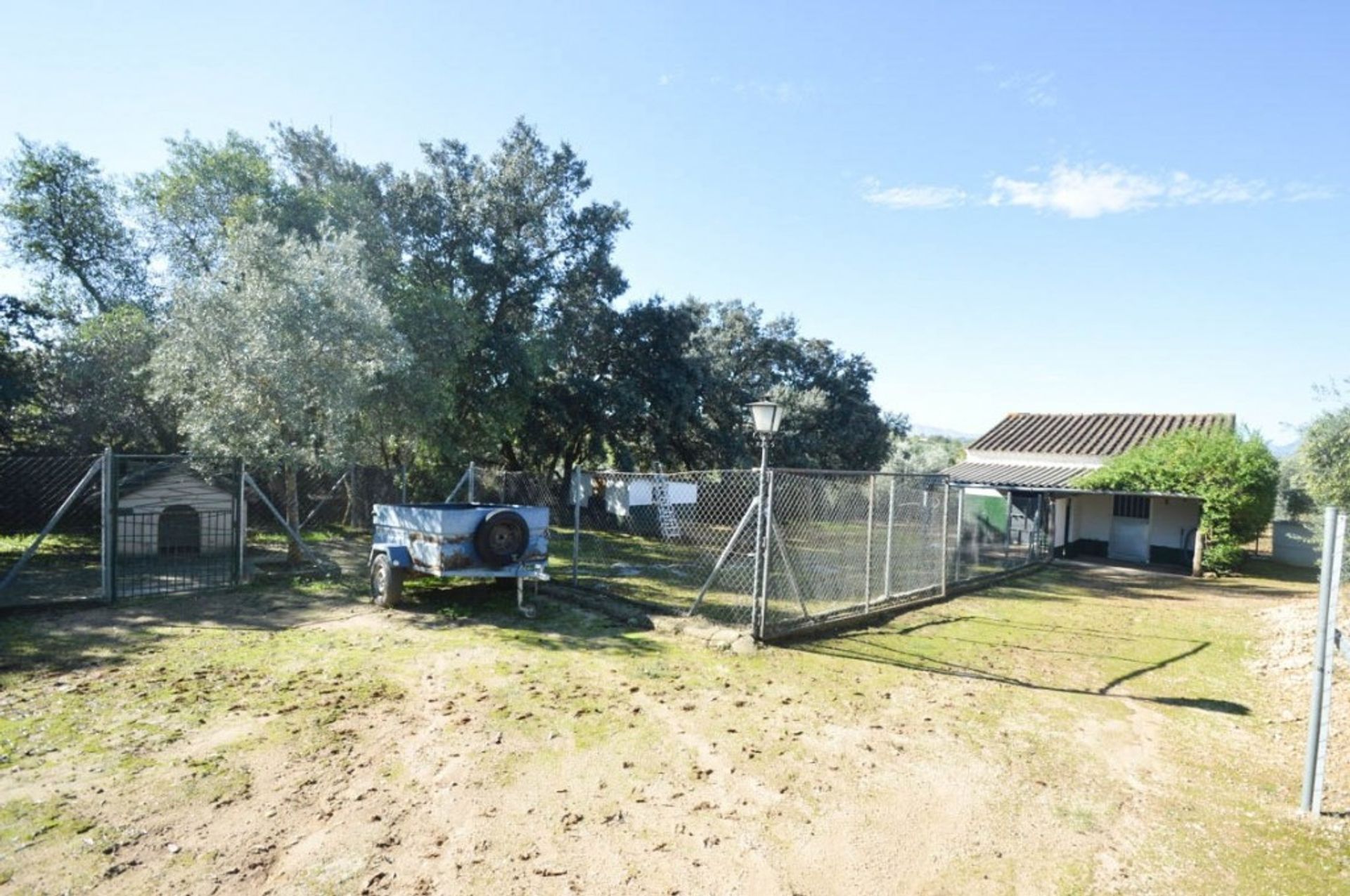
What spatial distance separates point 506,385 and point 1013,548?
48.5ft

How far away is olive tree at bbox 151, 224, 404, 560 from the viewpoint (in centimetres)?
1082

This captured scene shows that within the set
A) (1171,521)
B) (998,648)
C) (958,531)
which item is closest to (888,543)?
(998,648)

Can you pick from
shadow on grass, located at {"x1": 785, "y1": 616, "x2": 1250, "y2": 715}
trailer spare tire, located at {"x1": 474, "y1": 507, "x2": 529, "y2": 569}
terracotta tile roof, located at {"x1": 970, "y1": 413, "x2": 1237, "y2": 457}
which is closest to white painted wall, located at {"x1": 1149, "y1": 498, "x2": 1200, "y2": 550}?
terracotta tile roof, located at {"x1": 970, "y1": 413, "x2": 1237, "y2": 457}

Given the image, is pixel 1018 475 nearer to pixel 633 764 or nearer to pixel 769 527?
pixel 769 527

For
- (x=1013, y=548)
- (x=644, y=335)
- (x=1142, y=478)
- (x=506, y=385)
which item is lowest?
(x=1013, y=548)

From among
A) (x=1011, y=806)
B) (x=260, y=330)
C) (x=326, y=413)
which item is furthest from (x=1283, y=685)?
(x=260, y=330)

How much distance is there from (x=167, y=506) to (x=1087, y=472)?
77.1ft

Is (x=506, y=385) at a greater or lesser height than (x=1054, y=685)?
greater

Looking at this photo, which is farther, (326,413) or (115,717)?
(326,413)

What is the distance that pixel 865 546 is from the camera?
413 inches

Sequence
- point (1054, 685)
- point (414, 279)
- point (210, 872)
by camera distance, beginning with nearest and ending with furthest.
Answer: point (210, 872) → point (1054, 685) → point (414, 279)

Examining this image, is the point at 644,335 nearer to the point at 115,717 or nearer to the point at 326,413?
the point at 326,413

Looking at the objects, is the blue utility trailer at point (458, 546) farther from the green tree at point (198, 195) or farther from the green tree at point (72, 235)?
the green tree at point (72, 235)

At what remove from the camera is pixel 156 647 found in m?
7.07
